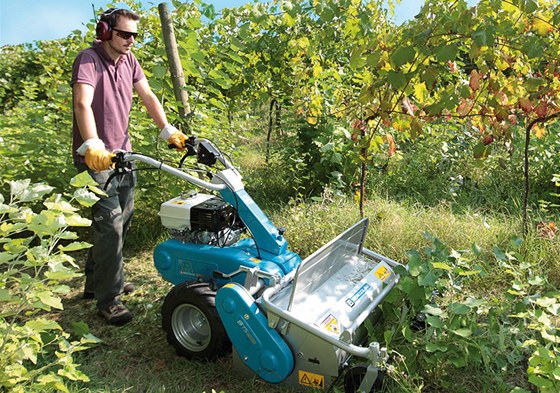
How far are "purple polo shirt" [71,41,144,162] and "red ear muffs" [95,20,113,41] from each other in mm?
109

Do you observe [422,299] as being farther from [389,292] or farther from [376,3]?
[376,3]

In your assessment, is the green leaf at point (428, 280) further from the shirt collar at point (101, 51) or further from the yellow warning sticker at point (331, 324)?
the shirt collar at point (101, 51)

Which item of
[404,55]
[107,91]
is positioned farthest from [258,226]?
[107,91]

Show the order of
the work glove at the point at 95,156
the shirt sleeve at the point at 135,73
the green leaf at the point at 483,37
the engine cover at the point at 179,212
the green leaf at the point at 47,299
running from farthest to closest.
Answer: the shirt sleeve at the point at 135,73, the engine cover at the point at 179,212, the work glove at the point at 95,156, the green leaf at the point at 483,37, the green leaf at the point at 47,299

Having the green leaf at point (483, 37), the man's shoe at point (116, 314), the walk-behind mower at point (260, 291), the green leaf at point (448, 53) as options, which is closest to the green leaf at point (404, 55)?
the green leaf at point (448, 53)

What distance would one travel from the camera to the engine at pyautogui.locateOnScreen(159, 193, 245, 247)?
2924mm

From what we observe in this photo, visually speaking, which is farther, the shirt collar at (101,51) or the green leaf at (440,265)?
the shirt collar at (101,51)

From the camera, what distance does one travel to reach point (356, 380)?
234 cm

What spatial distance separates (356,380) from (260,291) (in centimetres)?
65

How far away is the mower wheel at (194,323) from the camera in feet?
8.80

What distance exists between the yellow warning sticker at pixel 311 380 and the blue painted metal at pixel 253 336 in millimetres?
71

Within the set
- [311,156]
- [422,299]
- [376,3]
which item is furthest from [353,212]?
[422,299]

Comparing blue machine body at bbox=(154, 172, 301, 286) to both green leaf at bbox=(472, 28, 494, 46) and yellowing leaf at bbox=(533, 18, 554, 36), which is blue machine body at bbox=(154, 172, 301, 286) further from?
yellowing leaf at bbox=(533, 18, 554, 36)

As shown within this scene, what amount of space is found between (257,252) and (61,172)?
102 inches
